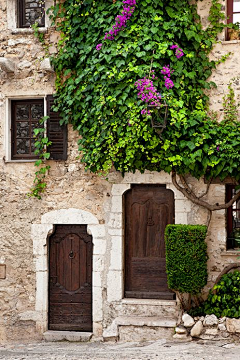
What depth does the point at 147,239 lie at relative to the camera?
8.60 metres

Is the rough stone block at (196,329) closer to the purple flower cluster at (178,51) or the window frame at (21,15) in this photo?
the purple flower cluster at (178,51)

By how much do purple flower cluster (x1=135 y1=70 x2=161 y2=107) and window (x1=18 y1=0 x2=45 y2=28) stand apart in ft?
7.82

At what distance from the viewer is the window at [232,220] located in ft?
27.5

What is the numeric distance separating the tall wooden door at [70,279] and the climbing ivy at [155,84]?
133 centimetres

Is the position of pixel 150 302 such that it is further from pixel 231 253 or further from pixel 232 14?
pixel 232 14

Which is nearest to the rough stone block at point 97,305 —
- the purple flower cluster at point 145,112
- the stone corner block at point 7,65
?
the purple flower cluster at point 145,112

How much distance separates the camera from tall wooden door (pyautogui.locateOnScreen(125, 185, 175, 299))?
28.0 feet

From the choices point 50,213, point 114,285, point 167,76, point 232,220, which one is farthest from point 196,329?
point 167,76

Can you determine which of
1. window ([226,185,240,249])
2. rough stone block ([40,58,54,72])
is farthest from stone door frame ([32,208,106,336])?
rough stone block ([40,58,54,72])

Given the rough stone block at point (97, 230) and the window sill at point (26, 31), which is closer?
the rough stone block at point (97, 230)

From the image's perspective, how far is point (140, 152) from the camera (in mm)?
8086

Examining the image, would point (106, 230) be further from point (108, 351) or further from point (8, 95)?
point (8, 95)

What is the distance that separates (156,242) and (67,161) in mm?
2000

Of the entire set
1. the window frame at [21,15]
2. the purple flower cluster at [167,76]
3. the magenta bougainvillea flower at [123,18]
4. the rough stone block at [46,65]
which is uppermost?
the window frame at [21,15]
